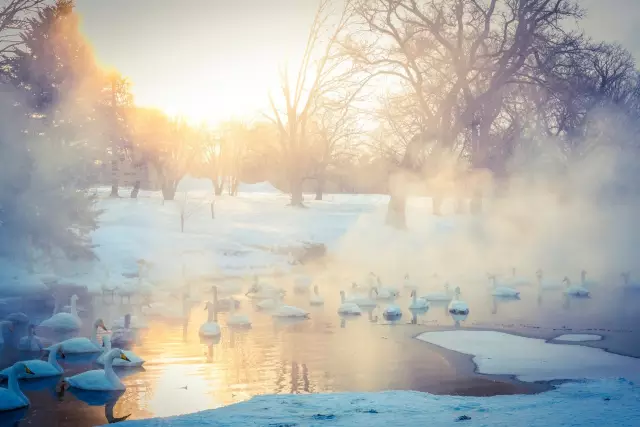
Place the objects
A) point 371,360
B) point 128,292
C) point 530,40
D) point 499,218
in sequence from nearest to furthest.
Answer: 1. point 371,360
2. point 128,292
3. point 530,40
4. point 499,218

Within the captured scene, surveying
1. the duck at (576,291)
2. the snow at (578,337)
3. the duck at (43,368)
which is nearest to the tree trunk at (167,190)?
the duck at (576,291)

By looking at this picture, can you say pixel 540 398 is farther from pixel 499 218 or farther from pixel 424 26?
pixel 499 218

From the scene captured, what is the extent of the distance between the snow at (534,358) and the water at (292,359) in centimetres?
Result: 58

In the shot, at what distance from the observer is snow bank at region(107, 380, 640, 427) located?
8711mm

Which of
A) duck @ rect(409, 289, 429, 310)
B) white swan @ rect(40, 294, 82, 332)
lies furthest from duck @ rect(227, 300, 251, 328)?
duck @ rect(409, 289, 429, 310)

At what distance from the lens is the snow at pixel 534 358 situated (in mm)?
12047

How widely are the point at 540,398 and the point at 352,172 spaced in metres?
75.4

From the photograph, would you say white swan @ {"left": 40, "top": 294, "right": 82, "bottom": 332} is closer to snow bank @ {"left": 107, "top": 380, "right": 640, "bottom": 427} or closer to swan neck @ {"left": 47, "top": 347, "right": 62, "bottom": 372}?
swan neck @ {"left": 47, "top": 347, "right": 62, "bottom": 372}

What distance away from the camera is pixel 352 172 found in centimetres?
8494

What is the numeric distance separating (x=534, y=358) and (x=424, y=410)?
4.97m

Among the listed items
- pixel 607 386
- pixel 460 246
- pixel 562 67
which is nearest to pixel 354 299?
pixel 607 386

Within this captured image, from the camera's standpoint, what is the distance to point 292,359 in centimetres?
1333

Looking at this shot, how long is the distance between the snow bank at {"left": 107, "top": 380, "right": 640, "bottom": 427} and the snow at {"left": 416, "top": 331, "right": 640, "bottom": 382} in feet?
5.04

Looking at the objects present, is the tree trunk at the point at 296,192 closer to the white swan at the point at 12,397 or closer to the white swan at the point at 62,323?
the white swan at the point at 62,323
